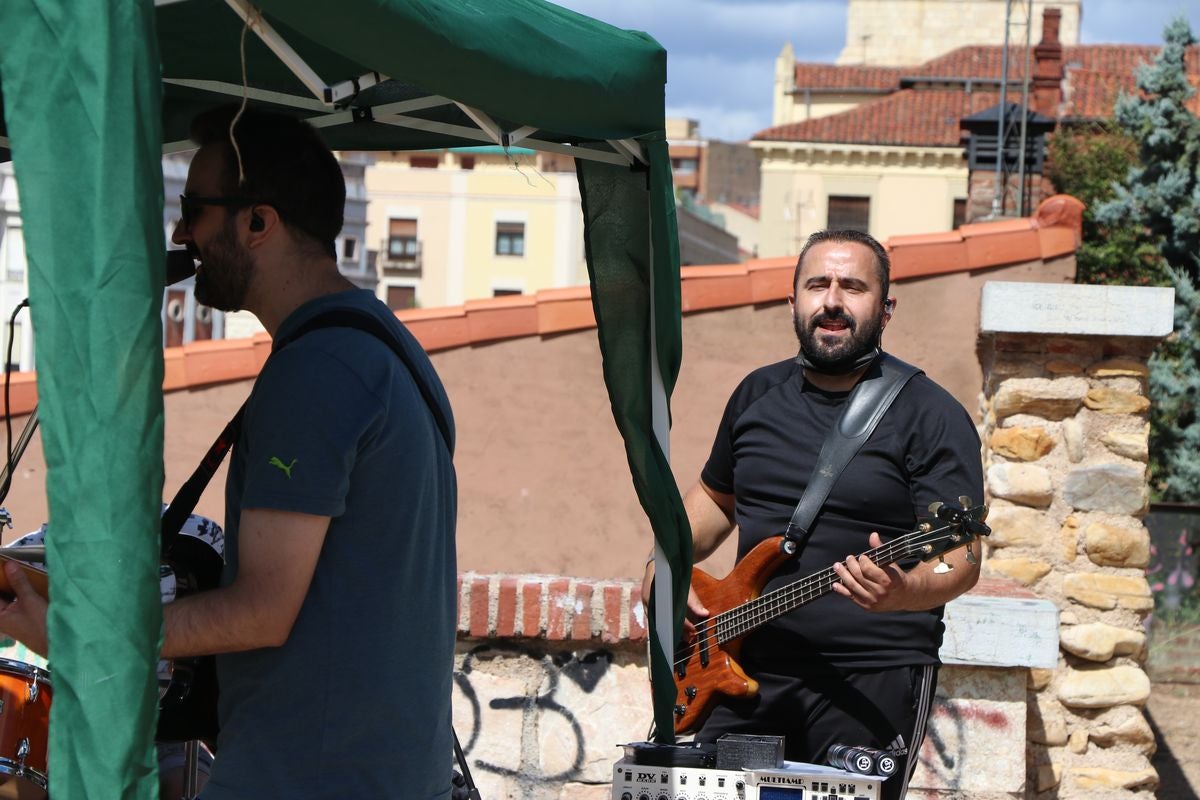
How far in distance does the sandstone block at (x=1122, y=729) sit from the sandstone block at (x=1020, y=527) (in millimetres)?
761

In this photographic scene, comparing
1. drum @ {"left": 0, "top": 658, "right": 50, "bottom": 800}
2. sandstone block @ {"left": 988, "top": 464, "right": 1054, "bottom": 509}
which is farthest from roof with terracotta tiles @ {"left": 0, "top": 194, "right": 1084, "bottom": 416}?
drum @ {"left": 0, "top": 658, "right": 50, "bottom": 800}

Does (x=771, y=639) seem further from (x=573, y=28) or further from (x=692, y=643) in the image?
(x=573, y=28)

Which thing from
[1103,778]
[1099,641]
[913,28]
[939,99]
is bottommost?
[1103,778]

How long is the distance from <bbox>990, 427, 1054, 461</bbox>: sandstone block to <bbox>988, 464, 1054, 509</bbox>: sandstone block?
1.8 inches

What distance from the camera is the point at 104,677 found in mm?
1732

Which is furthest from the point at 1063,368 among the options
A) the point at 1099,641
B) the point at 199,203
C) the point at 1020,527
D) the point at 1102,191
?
the point at 1102,191

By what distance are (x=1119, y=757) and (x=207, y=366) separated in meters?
4.96

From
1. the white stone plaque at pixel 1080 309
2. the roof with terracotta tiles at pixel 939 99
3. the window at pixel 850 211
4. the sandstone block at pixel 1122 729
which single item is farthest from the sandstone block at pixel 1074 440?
the window at pixel 850 211

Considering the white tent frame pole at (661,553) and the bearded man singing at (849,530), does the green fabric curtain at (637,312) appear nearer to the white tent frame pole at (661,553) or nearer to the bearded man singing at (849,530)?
the white tent frame pole at (661,553)

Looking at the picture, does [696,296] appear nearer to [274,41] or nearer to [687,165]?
[274,41]

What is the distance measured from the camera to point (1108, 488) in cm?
607

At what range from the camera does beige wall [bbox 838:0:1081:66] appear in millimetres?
60188

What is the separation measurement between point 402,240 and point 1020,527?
61.2m

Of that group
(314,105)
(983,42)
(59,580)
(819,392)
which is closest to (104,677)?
(59,580)
